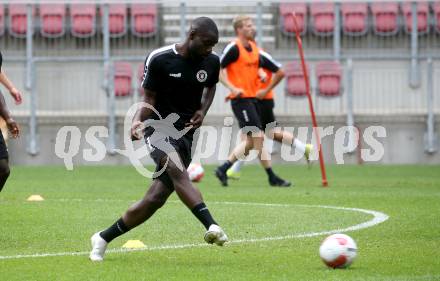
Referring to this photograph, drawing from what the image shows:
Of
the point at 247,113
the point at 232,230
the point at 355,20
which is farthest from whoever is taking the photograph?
the point at 355,20

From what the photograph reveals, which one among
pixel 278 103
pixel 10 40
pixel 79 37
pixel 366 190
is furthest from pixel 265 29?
pixel 366 190

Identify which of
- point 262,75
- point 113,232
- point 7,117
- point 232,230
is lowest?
point 232,230

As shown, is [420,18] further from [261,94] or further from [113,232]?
[113,232]

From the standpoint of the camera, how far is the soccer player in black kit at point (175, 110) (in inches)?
352

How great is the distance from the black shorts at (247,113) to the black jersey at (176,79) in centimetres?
809

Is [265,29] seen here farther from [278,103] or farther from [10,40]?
[10,40]

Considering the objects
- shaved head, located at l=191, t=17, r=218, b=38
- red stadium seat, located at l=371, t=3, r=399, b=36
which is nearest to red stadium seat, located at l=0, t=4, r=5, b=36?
red stadium seat, located at l=371, t=3, r=399, b=36

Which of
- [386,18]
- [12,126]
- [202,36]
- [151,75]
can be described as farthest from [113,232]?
[386,18]

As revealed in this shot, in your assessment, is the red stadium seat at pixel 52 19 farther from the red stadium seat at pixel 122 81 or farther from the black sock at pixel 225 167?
the black sock at pixel 225 167

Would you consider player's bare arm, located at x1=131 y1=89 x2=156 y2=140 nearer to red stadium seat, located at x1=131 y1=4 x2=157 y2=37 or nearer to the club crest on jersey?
the club crest on jersey

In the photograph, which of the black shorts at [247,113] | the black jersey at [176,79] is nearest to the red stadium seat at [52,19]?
the black shorts at [247,113]

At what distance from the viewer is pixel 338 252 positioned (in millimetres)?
8383

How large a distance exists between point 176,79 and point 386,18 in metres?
17.8

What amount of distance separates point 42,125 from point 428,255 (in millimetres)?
16961
